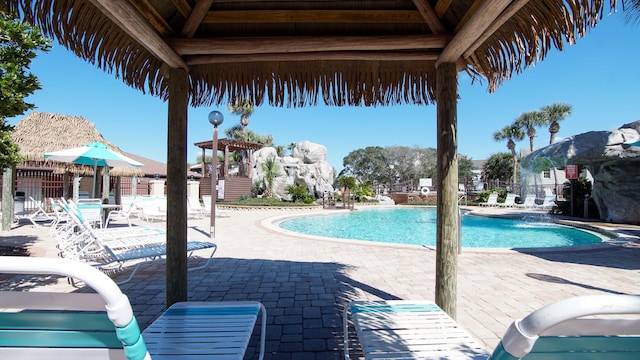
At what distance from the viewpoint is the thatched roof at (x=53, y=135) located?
11.2 meters

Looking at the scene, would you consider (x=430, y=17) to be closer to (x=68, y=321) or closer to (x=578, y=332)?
(x=578, y=332)

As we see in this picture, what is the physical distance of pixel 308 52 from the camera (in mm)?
2984

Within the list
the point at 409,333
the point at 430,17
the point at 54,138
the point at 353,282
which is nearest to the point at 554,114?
the point at 353,282

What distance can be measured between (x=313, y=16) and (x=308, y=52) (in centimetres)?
31

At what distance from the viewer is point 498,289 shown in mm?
3877

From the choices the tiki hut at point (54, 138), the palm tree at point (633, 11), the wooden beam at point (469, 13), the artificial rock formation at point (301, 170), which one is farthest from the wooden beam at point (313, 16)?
the artificial rock formation at point (301, 170)

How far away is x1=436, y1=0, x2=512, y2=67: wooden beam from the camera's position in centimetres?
201

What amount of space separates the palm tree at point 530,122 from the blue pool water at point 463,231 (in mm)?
26229

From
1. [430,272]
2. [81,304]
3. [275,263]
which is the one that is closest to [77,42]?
[81,304]

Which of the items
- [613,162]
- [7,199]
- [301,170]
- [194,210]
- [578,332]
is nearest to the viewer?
[578,332]

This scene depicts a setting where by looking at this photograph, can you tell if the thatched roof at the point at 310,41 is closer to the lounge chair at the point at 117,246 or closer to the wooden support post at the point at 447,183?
the wooden support post at the point at 447,183

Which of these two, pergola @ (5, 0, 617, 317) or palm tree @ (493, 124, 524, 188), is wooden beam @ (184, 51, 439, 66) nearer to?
pergola @ (5, 0, 617, 317)

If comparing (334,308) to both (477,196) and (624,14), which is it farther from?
(477,196)

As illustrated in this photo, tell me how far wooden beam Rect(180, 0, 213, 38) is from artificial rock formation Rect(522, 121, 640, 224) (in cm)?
1354
